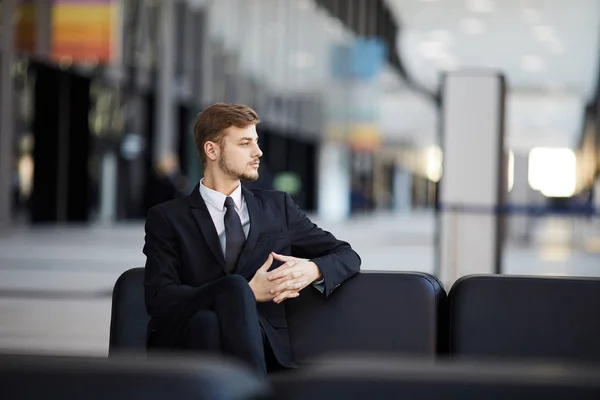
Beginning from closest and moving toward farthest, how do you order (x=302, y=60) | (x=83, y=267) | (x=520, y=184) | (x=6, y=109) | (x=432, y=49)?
1. (x=83, y=267)
2. (x=520, y=184)
3. (x=6, y=109)
4. (x=302, y=60)
5. (x=432, y=49)

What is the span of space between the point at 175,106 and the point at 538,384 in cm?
3029

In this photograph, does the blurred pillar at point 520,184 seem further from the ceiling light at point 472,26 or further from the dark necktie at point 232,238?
the dark necktie at point 232,238

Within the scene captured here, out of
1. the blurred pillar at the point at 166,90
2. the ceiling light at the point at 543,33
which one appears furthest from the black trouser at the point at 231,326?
the ceiling light at the point at 543,33

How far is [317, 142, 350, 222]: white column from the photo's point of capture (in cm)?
3177

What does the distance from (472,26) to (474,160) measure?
20219 millimetres

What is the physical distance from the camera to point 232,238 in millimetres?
3121

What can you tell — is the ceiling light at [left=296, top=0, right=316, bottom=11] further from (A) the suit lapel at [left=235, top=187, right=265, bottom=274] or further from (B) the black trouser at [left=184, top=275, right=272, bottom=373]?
(B) the black trouser at [left=184, top=275, right=272, bottom=373]

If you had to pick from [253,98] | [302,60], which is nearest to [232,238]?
[302,60]

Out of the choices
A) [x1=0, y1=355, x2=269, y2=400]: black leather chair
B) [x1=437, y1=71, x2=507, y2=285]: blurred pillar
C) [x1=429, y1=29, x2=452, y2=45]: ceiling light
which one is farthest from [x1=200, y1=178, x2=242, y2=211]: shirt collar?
[x1=429, y1=29, x2=452, y2=45]: ceiling light

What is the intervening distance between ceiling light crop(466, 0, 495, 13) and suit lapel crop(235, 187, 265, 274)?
25.1 metres

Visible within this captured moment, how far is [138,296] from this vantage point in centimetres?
331

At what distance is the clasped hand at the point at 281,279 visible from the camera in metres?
3.02

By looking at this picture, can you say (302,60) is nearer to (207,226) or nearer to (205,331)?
(207,226)

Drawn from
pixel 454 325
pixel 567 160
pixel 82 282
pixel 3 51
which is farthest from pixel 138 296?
pixel 3 51
